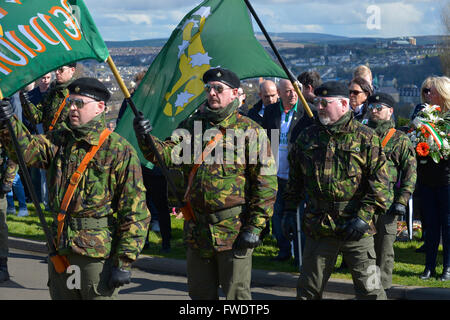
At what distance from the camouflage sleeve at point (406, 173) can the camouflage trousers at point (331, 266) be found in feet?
4.69

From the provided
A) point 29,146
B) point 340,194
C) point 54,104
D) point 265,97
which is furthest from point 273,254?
point 29,146

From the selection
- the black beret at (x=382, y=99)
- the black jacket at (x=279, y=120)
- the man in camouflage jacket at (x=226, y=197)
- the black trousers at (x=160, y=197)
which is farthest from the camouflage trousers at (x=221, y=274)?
the black trousers at (x=160, y=197)

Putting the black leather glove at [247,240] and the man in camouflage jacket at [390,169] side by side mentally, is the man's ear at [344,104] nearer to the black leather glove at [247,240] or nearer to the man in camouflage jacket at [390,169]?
the black leather glove at [247,240]

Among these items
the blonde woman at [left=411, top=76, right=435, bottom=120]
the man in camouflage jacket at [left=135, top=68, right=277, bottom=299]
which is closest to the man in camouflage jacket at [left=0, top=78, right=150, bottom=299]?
the man in camouflage jacket at [left=135, top=68, right=277, bottom=299]

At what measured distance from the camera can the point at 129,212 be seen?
14.9ft

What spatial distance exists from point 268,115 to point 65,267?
416cm

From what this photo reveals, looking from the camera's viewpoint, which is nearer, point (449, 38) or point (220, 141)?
point (220, 141)

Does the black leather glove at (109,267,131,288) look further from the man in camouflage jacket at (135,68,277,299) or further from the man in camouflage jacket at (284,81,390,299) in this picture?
the man in camouflage jacket at (284,81,390,299)

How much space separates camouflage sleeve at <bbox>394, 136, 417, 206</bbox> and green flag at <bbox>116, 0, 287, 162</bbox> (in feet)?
4.61

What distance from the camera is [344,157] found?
533cm

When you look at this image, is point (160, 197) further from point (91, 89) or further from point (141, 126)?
point (91, 89)
